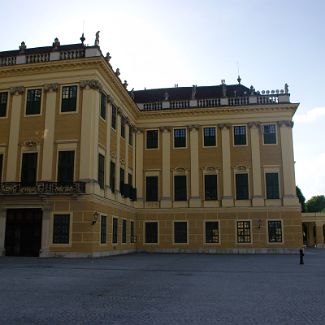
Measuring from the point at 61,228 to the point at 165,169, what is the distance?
615 inches

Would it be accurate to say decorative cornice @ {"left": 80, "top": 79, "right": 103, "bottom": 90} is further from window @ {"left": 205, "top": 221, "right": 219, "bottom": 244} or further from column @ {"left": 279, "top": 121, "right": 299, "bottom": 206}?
column @ {"left": 279, "top": 121, "right": 299, "bottom": 206}

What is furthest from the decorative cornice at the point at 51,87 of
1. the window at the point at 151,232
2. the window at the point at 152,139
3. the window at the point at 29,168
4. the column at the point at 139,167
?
the window at the point at 151,232

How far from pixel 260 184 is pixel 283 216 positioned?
12.4ft

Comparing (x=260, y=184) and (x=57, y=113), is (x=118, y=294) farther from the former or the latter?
(x=260, y=184)

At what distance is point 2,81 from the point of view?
33.0m

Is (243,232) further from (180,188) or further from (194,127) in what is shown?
(194,127)

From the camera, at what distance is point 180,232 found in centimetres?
4059

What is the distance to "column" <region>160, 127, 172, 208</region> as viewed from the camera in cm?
4138

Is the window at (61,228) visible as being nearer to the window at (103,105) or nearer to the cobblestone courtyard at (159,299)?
the window at (103,105)

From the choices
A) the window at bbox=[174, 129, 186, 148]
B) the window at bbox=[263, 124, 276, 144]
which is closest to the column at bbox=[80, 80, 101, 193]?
the window at bbox=[174, 129, 186, 148]

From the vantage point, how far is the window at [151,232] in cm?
4097

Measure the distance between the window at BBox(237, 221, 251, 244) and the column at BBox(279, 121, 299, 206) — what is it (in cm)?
425

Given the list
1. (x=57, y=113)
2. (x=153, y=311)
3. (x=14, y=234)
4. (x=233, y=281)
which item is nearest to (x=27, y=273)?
(x=233, y=281)

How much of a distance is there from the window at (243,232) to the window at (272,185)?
346 centimetres
